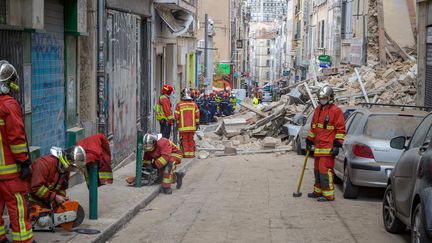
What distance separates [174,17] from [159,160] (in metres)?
14.5

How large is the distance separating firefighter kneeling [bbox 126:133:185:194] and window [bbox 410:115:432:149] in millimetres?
4749

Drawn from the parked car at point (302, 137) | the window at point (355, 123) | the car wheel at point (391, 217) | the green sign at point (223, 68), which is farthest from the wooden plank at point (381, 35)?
the green sign at point (223, 68)

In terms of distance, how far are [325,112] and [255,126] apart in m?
14.1

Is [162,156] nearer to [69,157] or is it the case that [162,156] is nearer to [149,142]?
[149,142]

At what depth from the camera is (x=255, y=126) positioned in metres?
25.9

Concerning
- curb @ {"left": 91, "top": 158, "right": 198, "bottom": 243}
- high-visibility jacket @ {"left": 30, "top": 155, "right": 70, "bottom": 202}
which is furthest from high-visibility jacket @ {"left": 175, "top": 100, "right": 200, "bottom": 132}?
high-visibility jacket @ {"left": 30, "top": 155, "right": 70, "bottom": 202}

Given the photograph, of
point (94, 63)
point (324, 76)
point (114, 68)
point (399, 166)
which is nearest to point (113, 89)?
point (114, 68)

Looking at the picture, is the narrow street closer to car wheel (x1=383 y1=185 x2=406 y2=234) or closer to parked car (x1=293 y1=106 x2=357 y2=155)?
car wheel (x1=383 y1=185 x2=406 y2=234)

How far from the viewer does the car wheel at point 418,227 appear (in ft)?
22.6

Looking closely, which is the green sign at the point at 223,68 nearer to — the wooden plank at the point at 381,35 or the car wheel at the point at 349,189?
the wooden plank at the point at 381,35

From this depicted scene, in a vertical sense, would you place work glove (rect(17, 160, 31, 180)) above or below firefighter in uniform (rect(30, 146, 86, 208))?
above

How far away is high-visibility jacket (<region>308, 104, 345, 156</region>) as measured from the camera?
38.3ft

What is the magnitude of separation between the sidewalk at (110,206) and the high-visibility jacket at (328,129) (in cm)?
287

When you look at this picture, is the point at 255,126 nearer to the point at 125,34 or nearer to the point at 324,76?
the point at 324,76
